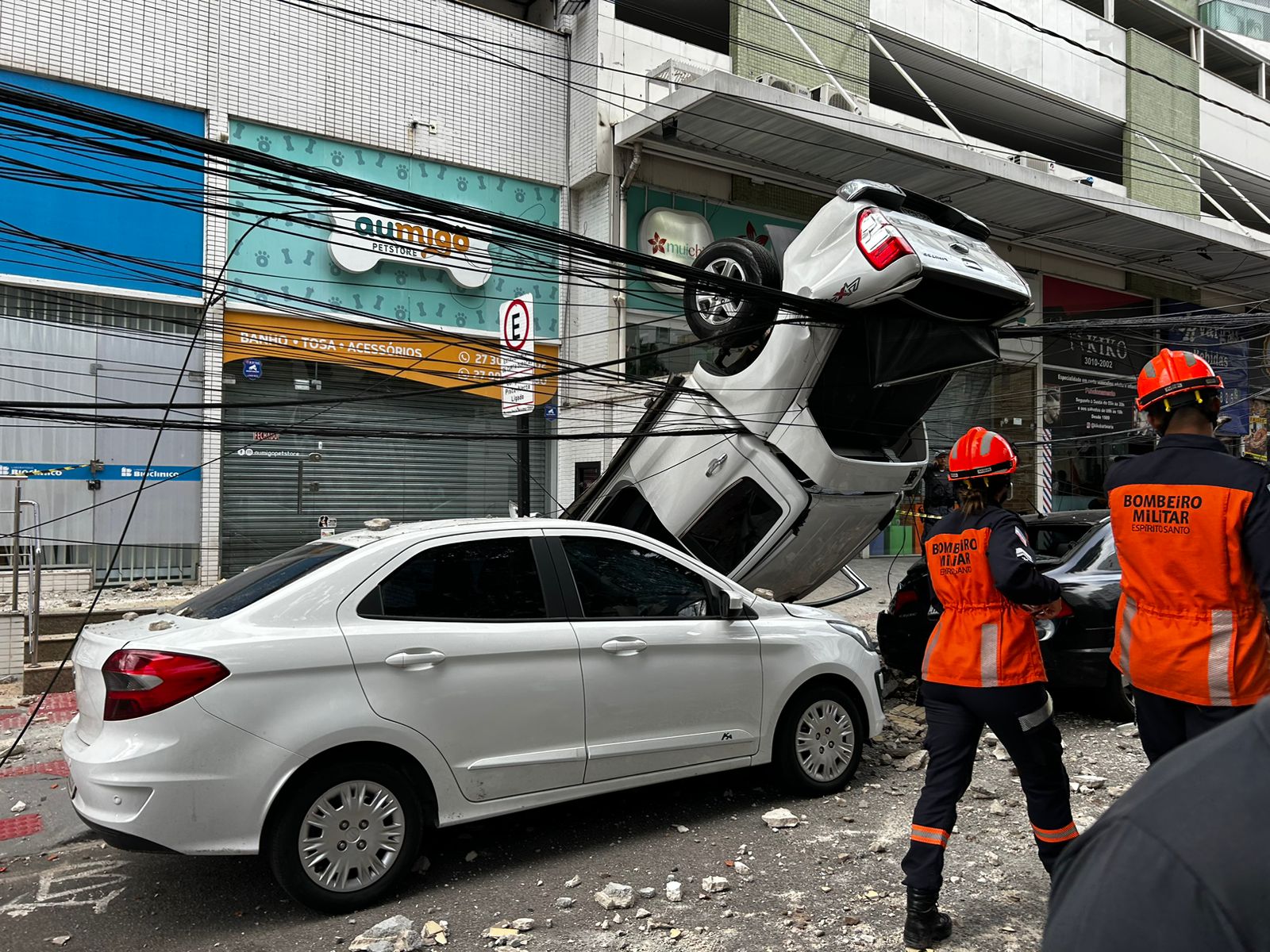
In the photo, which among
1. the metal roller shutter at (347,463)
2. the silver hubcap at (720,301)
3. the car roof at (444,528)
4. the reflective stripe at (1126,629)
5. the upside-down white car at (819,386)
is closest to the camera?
the reflective stripe at (1126,629)

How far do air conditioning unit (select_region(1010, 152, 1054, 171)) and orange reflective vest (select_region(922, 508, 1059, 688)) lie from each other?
46.2 feet

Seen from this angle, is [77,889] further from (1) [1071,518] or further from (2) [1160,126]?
(2) [1160,126]

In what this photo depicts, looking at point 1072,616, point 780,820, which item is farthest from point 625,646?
point 1072,616

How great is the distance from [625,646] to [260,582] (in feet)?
5.59

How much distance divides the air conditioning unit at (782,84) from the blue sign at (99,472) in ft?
28.7

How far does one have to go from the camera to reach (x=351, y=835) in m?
3.83

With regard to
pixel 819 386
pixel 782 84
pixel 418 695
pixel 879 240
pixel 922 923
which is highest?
pixel 782 84

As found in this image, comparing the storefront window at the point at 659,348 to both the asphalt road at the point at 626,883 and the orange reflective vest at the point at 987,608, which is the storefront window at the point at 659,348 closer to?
the asphalt road at the point at 626,883

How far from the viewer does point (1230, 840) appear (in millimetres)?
827

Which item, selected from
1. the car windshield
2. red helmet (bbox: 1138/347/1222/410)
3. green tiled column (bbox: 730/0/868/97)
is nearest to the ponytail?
red helmet (bbox: 1138/347/1222/410)

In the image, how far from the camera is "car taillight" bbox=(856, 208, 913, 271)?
5.76 m

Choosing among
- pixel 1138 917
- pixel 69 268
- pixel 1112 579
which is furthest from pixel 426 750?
pixel 69 268

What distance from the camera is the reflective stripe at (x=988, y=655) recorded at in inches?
138

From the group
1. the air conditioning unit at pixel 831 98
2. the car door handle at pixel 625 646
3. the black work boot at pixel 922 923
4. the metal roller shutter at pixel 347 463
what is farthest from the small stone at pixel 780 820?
the air conditioning unit at pixel 831 98
